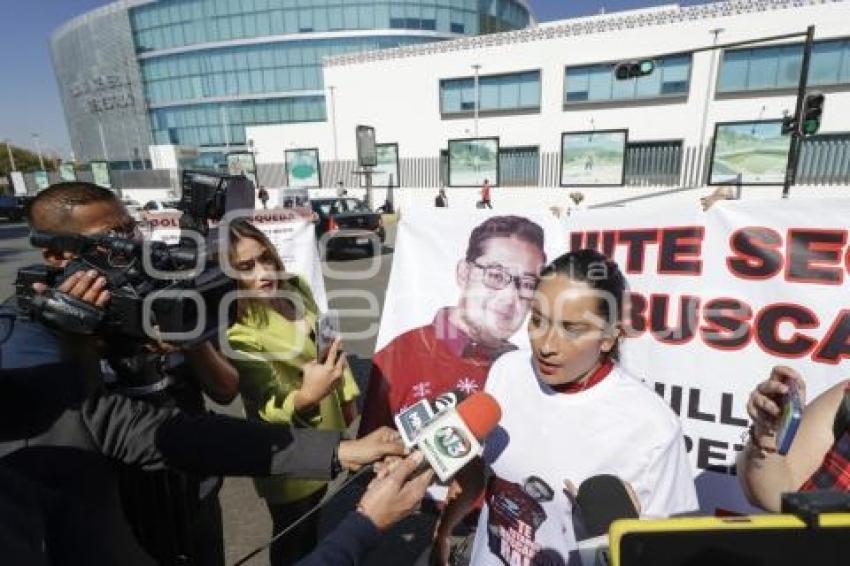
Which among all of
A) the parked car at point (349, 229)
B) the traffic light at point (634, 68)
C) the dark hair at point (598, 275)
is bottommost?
the parked car at point (349, 229)

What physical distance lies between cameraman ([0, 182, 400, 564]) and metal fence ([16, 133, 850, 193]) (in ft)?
75.6

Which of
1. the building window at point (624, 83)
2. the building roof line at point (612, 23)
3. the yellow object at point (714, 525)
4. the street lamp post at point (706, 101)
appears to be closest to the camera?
the yellow object at point (714, 525)

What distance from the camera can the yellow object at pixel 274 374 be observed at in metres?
2.19

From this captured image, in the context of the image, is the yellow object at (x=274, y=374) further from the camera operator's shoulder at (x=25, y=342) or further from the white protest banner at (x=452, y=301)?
the camera operator's shoulder at (x=25, y=342)

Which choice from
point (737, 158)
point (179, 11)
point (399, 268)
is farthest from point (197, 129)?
point (399, 268)

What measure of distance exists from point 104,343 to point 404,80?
28.1 meters

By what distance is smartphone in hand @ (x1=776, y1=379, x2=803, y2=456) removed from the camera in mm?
1206

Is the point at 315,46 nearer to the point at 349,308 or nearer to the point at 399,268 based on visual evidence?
the point at 349,308

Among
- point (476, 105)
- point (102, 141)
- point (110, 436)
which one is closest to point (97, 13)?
point (102, 141)

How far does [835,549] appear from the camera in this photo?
684 mm

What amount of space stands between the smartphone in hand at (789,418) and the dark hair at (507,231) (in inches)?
52.2

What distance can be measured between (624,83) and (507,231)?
2262 centimetres

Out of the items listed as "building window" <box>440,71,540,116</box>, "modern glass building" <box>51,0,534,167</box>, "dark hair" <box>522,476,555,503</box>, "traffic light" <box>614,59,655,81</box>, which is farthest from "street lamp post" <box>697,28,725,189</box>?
"modern glass building" <box>51,0,534,167</box>

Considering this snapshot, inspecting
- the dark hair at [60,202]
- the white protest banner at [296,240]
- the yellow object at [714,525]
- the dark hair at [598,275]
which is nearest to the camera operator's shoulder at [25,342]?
the dark hair at [60,202]
